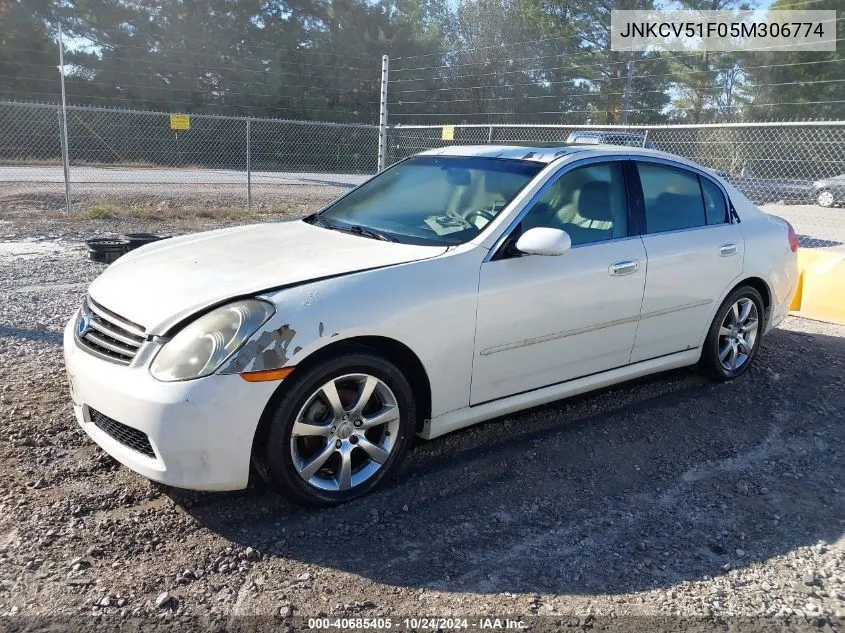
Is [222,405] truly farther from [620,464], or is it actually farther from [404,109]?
[404,109]

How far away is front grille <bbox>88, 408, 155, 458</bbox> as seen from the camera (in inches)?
118

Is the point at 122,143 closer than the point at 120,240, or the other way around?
the point at 120,240

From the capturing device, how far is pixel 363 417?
334cm

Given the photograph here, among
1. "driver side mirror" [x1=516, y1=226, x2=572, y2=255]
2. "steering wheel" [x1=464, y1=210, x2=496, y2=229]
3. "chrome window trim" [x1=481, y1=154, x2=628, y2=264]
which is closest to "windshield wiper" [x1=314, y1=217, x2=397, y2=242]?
"steering wheel" [x1=464, y1=210, x2=496, y2=229]

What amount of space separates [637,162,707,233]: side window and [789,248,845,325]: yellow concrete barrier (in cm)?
272

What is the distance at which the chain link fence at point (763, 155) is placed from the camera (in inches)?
492

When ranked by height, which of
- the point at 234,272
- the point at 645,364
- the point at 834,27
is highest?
the point at 834,27

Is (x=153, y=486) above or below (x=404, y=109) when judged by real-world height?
below

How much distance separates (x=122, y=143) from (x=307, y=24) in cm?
1478

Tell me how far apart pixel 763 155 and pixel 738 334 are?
20762 millimetres

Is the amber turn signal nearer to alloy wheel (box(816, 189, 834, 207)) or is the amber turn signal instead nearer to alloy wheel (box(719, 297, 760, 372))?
alloy wheel (box(719, 297, 760, 372))

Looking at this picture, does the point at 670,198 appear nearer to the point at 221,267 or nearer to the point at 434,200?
the point at 434,200

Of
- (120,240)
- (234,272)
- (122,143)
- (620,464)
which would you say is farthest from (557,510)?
(122,143)

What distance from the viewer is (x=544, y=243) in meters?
3.63
